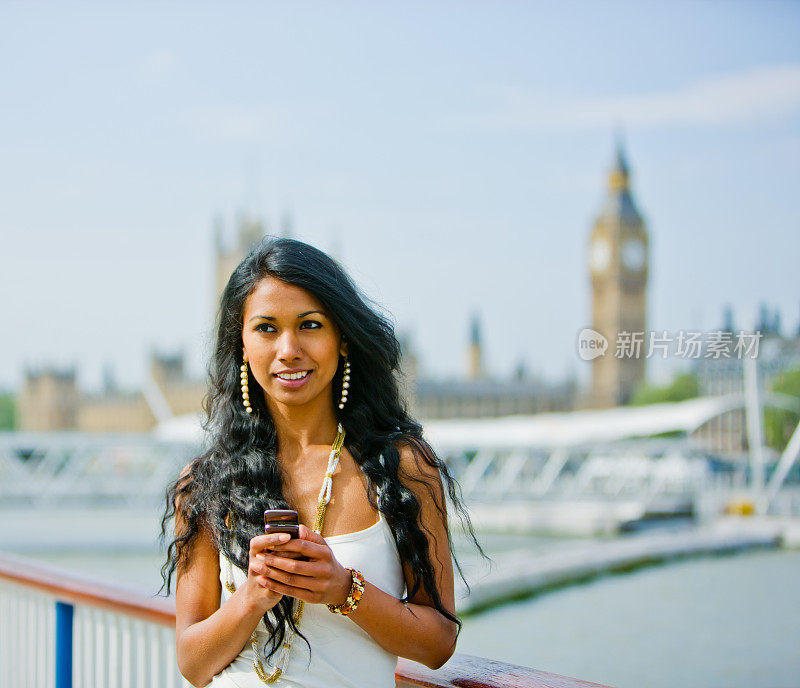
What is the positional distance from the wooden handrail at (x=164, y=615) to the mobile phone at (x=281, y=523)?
0.40 meters

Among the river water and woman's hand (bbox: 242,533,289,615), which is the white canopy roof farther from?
woman's hand (bbox: 242,533,289,615)

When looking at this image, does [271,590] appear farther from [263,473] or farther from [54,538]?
[54,538]

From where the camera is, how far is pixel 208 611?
1.30 m

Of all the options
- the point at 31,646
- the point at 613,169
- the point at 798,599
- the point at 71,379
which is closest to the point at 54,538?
the point at 798,599

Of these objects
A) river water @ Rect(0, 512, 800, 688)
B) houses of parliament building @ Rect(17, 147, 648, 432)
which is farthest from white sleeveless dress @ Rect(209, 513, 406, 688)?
houses of parliament building @ Rect(17, 147, 648, 432)

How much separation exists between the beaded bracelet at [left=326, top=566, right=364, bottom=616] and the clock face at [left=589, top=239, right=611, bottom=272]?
68368mm

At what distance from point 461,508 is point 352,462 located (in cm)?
19

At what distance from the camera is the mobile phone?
3.58ft

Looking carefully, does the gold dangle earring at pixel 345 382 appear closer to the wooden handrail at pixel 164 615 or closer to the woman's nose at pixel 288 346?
the woman's nose at pixel 288 346

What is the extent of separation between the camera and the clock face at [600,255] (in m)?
68.3

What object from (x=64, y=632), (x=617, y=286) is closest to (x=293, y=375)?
(x=64, y=632)

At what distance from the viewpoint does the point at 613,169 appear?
74.1m

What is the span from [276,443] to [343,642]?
11.3 inches

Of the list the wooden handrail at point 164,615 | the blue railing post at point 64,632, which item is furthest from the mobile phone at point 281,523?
the blue railing post at point 64,632
